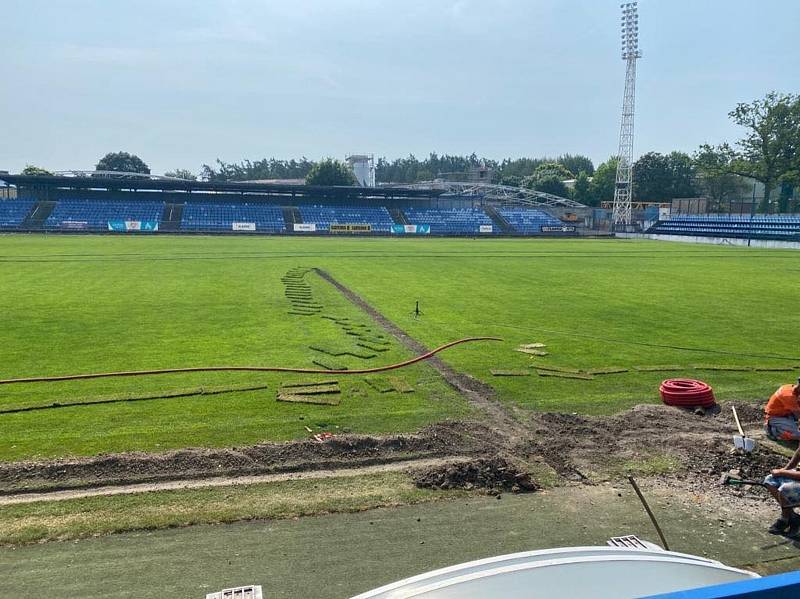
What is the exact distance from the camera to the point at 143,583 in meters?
5.21

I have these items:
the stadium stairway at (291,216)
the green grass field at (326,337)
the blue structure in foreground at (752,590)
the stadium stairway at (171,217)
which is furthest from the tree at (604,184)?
the blue structure in foreground at (752,590)

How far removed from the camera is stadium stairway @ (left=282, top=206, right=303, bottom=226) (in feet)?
268

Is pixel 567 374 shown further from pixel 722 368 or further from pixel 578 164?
pixel 578 164

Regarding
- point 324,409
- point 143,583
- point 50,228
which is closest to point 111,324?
point 324,409

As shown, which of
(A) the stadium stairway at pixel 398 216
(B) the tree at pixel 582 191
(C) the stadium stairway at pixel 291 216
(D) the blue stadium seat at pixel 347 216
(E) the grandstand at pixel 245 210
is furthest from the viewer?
(B) the tree at pixel 582 191

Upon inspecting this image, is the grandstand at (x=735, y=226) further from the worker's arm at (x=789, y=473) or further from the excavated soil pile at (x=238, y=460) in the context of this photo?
the excavated soil pile at (x=238, y=460)

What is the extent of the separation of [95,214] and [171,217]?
30.8 ft

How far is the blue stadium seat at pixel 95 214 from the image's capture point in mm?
73438

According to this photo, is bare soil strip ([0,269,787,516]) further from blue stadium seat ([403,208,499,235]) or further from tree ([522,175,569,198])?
tree ([522,175,569,198])

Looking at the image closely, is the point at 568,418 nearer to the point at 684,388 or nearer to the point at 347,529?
the point at 684,388

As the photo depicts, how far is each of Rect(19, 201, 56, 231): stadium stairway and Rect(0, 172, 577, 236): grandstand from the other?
0.11 metres

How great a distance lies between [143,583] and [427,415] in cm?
524

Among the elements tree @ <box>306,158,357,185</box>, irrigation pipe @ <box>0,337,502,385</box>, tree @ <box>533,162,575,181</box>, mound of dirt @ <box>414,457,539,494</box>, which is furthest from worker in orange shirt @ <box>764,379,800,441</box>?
tree @ <box>533,162,575,181</box>

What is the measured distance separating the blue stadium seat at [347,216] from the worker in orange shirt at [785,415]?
74564mm
